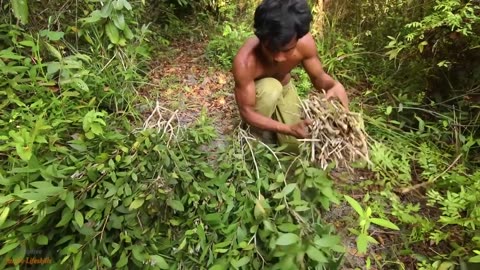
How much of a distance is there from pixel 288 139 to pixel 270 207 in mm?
387

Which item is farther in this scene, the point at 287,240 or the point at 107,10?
the point at 107,10

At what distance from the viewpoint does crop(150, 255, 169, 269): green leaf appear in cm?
123

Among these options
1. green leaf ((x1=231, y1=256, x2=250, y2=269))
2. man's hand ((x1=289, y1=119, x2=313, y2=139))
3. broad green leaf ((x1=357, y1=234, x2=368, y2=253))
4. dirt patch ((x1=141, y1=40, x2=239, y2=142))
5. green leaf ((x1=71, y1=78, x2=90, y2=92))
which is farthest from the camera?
dirt patch ((x1=141, y1=40, x2=239, y2=142))

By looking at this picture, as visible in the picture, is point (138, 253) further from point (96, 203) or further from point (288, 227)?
point (288, 227)

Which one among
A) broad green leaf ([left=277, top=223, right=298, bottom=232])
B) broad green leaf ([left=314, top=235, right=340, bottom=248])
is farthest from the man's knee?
broad green leaf ([left=314, top=235, right=340, bottom=248])

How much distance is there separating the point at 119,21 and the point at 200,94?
0.61 meters

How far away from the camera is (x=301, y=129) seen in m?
1.45

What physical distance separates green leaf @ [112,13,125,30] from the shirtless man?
2.01 ft

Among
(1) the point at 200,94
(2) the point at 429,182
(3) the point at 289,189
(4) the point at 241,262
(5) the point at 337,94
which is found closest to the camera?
(4) the point at 241,262

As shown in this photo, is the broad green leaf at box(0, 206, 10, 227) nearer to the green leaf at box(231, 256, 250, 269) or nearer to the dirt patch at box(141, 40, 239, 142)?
the green leaf at box(231, 256, 250, 269)

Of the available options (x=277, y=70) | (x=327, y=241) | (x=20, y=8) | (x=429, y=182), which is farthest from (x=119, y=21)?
(x=429, y=182)

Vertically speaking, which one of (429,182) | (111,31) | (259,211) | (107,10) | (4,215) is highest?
(107,10)

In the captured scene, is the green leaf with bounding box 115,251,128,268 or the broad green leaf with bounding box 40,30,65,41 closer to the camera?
the green leaf with bounding box 115,251,128,268

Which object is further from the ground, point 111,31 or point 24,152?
point 111,31
